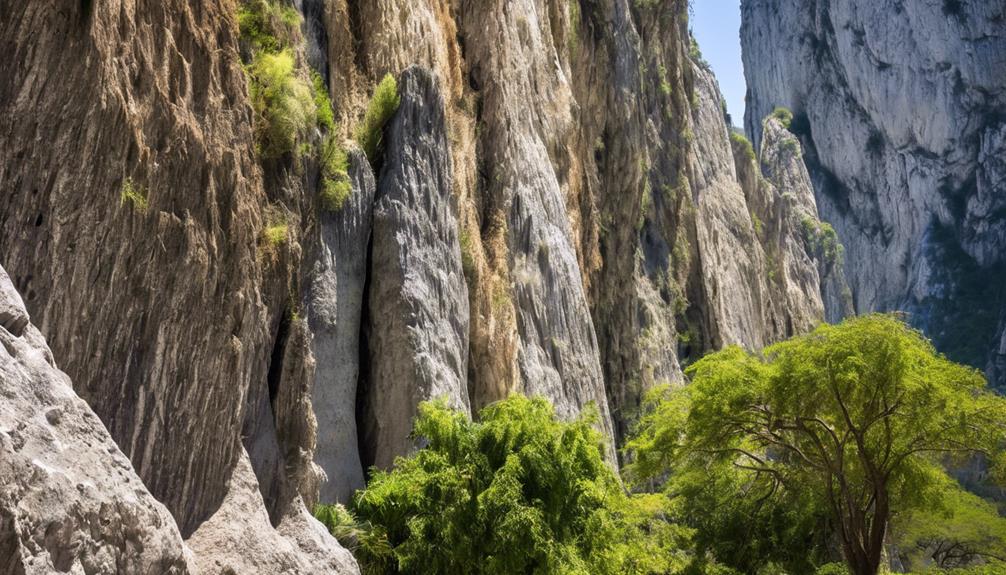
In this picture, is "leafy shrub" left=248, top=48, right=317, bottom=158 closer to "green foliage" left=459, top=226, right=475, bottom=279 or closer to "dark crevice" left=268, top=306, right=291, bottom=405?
"dark crevice" left=268, top=306, right=291, bottom=405

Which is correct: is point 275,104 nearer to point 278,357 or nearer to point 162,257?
point 278,357

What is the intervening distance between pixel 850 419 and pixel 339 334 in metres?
10.8

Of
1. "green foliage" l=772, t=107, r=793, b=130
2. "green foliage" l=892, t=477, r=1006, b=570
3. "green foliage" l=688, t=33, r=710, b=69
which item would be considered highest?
"green foliage" l=772, t=107, r=793, b=130

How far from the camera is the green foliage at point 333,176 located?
15979 mm

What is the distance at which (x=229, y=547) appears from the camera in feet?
35.2

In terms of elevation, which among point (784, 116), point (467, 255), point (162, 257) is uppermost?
point (784, 116)

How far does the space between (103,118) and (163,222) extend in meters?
1.29

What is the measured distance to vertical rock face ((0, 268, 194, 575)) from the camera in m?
6.15

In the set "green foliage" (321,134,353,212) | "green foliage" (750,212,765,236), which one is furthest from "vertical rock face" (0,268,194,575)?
"green foliage" (750,212,765,236)

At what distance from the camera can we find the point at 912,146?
8662cm

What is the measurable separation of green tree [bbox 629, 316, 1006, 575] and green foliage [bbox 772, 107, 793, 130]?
262 ft

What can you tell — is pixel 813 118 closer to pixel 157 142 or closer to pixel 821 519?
pixel 821 519

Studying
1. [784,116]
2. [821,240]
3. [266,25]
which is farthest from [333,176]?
[784,116]

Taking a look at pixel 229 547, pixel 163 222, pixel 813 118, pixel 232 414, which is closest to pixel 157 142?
pixel 163 222
